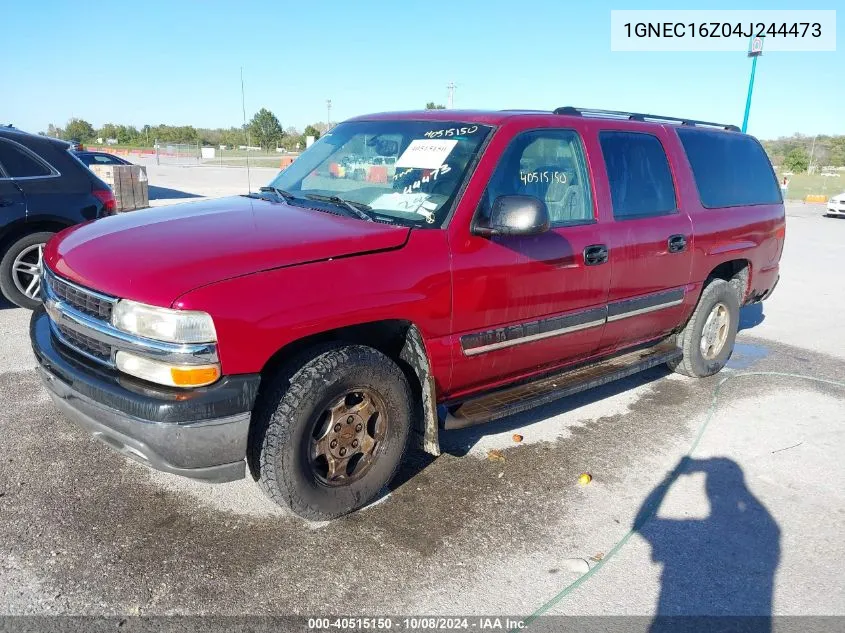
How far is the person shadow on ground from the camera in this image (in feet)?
8.55

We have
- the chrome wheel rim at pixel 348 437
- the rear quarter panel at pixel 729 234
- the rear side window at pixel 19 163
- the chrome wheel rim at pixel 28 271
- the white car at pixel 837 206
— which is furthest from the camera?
the white car at pixel 837 206

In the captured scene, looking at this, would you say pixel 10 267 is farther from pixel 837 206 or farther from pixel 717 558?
Result: pixel 837 206

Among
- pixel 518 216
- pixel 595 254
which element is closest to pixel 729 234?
pixel 595 254

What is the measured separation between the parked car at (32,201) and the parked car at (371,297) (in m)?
3.03

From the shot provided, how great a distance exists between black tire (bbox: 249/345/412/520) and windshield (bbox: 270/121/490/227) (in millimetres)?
809

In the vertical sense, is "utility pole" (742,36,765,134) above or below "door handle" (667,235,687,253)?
above

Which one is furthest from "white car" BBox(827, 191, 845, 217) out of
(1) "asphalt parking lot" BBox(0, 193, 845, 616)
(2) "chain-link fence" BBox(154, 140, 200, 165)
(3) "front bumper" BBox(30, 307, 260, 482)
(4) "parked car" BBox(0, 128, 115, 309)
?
(2) "chain-link fence" BBox(154, 140, 200, 165)

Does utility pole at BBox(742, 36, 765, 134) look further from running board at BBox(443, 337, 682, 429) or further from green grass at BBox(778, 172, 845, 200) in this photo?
running board at BBox(443, 337, 682, 429)

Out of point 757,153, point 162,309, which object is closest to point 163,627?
point 162,309

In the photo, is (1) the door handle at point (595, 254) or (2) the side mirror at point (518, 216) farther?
(1) the door handle at point (595, 254)

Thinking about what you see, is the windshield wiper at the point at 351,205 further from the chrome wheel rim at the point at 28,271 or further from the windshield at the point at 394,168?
the chrome wheel rim at the point at 28,271

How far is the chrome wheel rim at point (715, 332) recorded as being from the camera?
523cm

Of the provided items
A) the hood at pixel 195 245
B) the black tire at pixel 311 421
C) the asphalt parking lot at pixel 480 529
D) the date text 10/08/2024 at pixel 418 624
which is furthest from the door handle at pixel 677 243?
the date text 10/08/2024 at pixel 418 624

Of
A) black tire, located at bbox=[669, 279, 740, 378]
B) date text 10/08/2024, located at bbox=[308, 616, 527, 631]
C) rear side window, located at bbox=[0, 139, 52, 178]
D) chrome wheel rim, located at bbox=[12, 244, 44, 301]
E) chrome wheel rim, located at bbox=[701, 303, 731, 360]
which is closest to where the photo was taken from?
date text 10/08/2024, located at bbox=[308, 616, 527, 631]
